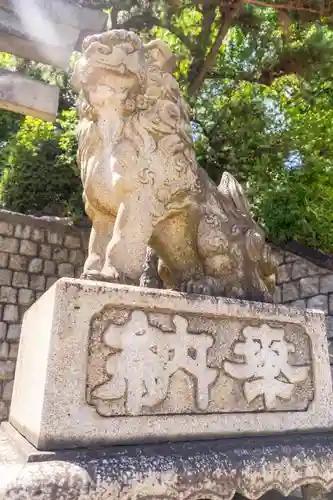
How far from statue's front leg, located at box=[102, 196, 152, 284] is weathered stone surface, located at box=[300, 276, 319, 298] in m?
3.50

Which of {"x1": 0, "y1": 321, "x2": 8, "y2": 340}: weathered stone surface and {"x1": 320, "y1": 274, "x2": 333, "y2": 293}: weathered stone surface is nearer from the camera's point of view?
{"x1": 320, "y1": 274, "x2": 333, "y2": 293}: weathered stone surface

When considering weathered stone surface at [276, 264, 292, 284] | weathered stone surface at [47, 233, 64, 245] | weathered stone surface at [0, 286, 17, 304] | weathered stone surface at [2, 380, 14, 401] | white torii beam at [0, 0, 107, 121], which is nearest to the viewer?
white torii beam at [0, 0, 107, 121]

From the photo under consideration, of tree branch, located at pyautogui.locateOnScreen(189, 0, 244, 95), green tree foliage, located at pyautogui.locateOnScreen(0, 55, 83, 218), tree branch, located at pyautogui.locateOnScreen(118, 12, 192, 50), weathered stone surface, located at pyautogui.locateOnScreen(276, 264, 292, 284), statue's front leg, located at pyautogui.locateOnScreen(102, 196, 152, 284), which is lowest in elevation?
statue's front leg, located at pyautogui.locateOnScreen(102, 196, 152, 284)

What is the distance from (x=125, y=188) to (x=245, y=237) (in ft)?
1.88

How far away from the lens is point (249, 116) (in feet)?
18.3

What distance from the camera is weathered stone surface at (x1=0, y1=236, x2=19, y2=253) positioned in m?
4.96

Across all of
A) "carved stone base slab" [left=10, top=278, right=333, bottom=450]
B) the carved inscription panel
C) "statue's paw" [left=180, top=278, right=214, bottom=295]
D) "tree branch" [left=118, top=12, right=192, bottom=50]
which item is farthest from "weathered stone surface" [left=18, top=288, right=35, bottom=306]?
the carved inscription panel

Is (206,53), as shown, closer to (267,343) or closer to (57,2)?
(57,2)

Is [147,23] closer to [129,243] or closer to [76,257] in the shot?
[76,257]

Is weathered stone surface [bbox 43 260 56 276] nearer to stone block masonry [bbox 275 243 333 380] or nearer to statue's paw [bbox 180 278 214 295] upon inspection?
stone block masonry [bbox 275 243 333 380]

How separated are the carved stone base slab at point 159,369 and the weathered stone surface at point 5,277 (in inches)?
141

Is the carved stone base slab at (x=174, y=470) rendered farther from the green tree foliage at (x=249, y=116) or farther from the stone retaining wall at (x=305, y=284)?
the green tree foliage at (x=249, y=116)

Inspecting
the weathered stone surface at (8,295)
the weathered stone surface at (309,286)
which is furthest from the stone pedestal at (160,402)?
the weathered stone surface at (8,295)

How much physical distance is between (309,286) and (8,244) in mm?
3455
